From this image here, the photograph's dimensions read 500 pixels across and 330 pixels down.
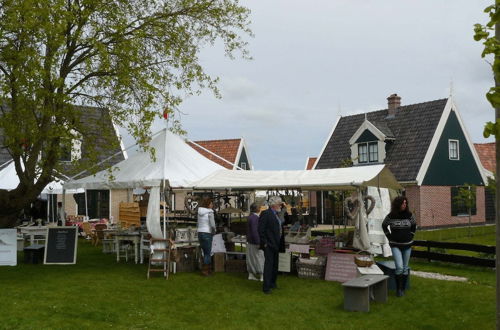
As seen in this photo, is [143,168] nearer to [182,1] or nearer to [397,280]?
[182,1]

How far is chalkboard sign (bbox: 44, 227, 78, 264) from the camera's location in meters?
14.6

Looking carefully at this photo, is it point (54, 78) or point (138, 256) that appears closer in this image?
point (54, 78)

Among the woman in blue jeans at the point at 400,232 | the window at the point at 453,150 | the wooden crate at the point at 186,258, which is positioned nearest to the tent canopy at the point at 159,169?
the wooden crate at the point at 186,258

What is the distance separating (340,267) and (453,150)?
19.6 metres

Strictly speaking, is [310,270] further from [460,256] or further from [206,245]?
[460,256]

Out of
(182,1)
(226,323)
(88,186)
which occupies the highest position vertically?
(182,1)

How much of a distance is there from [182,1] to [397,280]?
885cm

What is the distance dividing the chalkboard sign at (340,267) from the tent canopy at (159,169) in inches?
169

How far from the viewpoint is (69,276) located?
12.6 metres

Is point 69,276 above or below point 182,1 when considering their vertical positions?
below

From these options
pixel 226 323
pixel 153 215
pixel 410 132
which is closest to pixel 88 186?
pixel 153 215

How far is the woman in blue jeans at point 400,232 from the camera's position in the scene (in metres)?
10.0

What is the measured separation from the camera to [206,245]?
1297 cm

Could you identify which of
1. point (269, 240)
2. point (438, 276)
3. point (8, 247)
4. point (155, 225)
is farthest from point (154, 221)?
point (438, 276)
